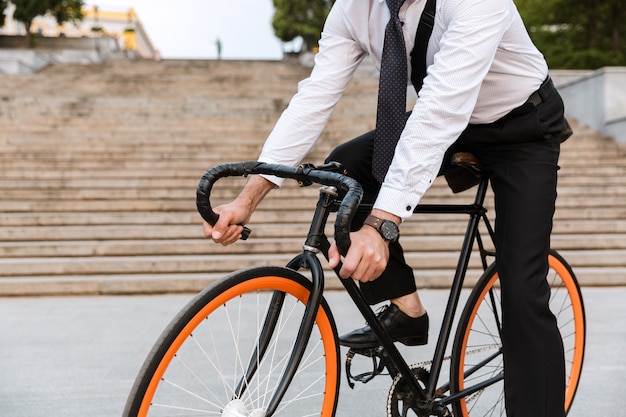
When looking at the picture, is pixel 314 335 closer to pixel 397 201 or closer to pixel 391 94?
pixel 397 201

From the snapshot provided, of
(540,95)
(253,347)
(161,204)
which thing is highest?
(540,95)

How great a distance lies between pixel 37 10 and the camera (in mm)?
35844

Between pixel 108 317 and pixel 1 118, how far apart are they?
28.6ft

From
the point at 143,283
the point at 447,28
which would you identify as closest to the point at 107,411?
the point at 447,28

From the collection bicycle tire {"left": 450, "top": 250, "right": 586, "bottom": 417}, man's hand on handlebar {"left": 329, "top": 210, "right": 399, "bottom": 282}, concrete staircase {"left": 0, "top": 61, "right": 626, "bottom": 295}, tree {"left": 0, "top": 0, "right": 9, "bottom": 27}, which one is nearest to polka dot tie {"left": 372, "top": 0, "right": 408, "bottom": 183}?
man's hand on handlebar {"left": 329, "top": 210, "right": 399, "bottom": 282}

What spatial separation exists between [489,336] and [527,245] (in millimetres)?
794

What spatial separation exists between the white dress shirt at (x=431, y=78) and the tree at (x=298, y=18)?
44.5 meters

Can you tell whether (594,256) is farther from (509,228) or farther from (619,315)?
(509,228)

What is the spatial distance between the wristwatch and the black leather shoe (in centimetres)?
57

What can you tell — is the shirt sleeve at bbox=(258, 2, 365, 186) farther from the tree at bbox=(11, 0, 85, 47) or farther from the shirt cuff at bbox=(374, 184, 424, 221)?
the tree at bbox=(11, 0, 85, 47)

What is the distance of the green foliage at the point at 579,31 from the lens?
71.7 ft

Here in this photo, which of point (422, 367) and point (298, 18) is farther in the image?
point (298, 18)

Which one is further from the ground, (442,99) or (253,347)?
(442,99)

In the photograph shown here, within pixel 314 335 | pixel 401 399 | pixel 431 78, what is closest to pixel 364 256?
pixel 314 335
